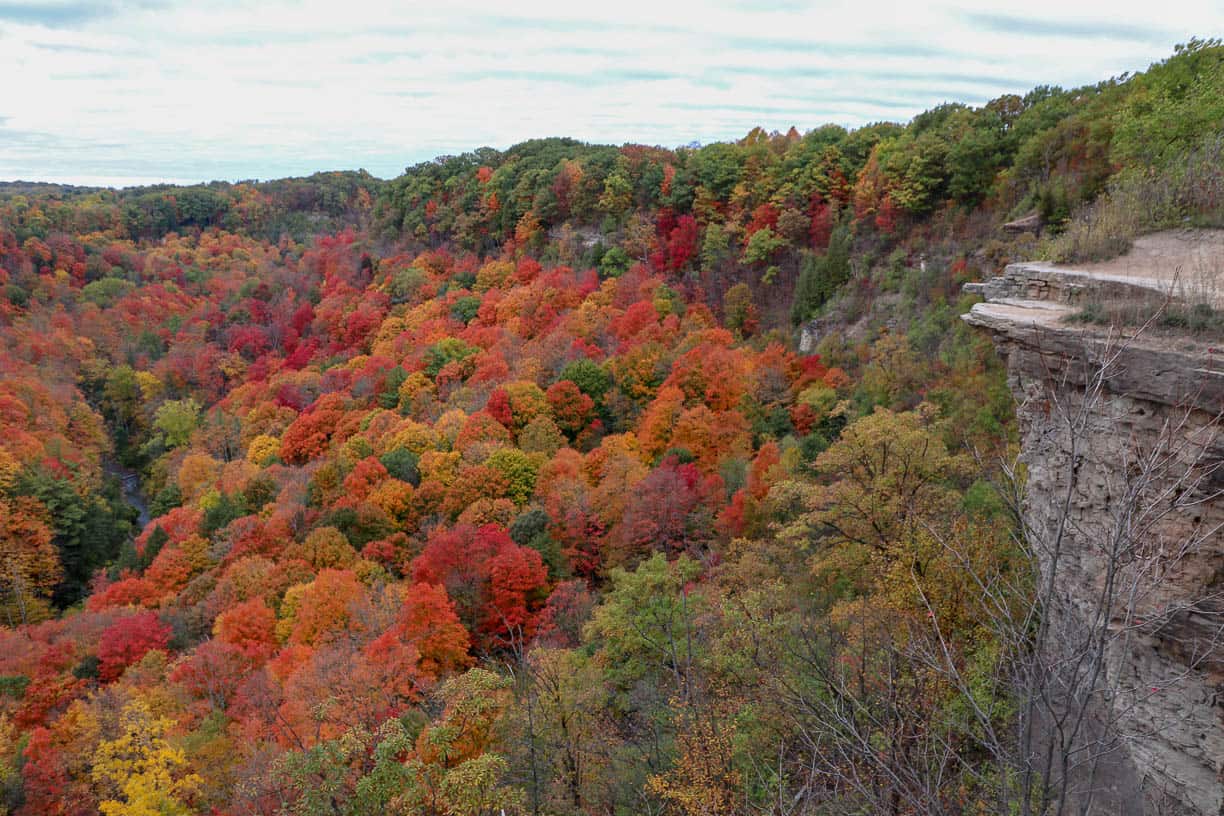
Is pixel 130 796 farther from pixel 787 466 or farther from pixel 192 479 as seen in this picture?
pixel 192 479

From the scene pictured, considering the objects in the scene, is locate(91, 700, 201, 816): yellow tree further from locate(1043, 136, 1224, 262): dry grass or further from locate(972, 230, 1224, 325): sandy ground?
locate(1043, 136, 1224, 262): dry grass

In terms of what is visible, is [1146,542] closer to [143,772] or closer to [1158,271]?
[1158,271]

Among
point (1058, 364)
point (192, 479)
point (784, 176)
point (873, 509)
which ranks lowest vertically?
point (192, 479)

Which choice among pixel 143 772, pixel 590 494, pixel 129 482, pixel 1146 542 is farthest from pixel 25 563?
pixel 1146 542

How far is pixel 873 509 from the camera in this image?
13.5 m

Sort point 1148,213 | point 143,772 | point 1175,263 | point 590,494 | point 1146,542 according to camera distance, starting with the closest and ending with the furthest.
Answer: point 1146,542 → point 1175,263 → point 1148,213 → point 143,772 → point 590,494

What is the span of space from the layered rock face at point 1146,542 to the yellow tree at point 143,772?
54.2ft

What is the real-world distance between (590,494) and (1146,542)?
63.9ft

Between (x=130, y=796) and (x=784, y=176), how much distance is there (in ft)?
122

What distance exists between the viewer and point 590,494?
24.5m

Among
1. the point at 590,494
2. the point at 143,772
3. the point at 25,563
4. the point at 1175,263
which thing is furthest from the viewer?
the point at 25,563

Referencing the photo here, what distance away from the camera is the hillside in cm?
1013

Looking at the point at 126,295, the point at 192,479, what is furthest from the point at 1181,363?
the point at 126,295

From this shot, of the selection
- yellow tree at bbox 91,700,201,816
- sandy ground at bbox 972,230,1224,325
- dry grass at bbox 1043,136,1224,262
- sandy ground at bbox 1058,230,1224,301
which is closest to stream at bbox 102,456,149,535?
yellow tree at bbox 91,700,201,816
